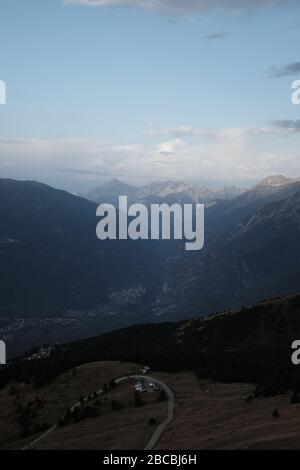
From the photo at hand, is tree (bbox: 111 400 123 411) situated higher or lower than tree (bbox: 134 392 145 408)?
lower

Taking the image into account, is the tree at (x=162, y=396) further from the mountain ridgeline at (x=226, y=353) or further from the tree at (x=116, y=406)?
the mountain ridgeline at (x=226, y=353)

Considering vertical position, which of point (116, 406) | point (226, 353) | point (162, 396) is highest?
point (162, 396)

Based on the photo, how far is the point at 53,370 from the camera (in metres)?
99.3

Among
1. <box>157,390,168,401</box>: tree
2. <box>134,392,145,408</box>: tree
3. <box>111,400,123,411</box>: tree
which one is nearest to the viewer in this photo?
<box>134,392,145,408</box>: tree

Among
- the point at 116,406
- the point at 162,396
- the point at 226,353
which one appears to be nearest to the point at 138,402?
the point at 116,406

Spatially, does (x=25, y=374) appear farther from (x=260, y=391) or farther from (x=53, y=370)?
(x=260, y=391)

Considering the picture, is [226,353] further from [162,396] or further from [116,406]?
[116,406]

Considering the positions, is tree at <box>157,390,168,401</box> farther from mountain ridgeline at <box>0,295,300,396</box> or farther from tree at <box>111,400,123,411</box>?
mountain ridgeline at <box>0,295,300,396</box>

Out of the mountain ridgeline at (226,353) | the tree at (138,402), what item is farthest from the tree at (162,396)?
the mountain ridgeline at (226,353)

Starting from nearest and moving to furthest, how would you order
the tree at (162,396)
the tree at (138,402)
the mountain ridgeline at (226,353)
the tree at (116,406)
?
1. the tree at (138,402)
2. the tree at (116,406)
3. the tree at (162,396)
4. the mountain ridgeline at (226,353)

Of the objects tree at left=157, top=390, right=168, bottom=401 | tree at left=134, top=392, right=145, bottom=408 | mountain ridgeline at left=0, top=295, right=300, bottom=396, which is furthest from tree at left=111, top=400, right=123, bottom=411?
mountain ridgeline at left=0, top=295, right=300, bottom=396

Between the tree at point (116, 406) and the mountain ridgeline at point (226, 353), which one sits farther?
the mountain ridgeline at point (226, 353)
